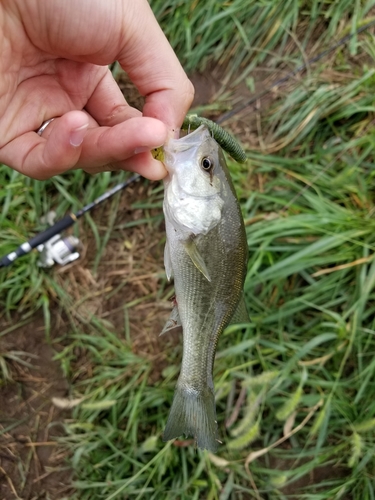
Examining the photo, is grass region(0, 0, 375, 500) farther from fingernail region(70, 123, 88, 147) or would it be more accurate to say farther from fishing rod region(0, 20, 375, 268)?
fingernail region(70, 123, 88, 147)

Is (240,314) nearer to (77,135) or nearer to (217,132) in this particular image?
(217,132)

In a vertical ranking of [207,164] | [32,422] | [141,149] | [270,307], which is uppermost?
[141,149]

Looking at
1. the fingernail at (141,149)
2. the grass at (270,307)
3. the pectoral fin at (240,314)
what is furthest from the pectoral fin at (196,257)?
the grass at (270,307)

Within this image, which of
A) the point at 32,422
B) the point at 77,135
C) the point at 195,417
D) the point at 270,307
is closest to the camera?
the point at 77,135

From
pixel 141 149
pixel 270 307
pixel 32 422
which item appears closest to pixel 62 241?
pixel 32 422

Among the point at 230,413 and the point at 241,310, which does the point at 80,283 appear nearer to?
the point at 230,413

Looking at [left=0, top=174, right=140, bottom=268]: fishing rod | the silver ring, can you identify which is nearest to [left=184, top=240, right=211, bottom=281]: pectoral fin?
the silver ring

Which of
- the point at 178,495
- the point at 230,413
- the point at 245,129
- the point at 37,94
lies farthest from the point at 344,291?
the point at 37,94
